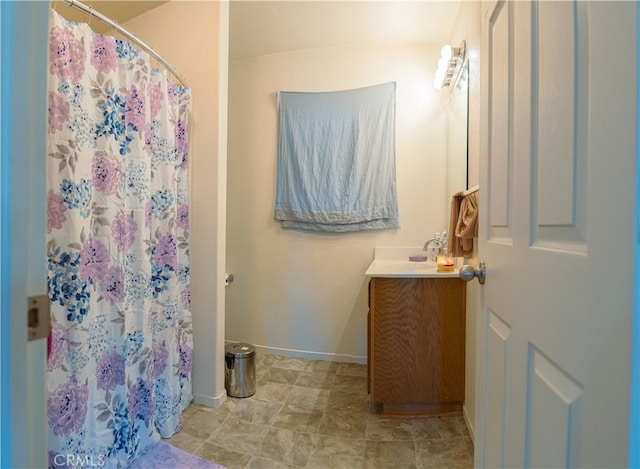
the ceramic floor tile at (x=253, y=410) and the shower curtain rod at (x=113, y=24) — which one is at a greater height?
the shower curtain rod at (x=113, y=24)

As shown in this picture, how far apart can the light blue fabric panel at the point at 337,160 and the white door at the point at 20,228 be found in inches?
75.2

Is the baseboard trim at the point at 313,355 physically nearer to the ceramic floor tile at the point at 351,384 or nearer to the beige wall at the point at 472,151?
the ceramic floor tile at the point at 351,384

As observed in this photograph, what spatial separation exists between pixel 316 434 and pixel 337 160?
6.00ft

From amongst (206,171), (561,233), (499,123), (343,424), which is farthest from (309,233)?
(561,233)

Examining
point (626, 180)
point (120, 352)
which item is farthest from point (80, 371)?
point (626, 180)

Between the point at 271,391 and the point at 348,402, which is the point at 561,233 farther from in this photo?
the point at 271,391

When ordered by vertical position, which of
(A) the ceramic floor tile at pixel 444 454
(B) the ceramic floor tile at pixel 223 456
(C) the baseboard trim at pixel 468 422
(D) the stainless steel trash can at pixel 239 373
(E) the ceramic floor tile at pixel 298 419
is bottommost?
(E) the ceramic floor tile at pixel 298 419

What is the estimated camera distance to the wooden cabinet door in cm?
153

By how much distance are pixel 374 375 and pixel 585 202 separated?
1.41 meters

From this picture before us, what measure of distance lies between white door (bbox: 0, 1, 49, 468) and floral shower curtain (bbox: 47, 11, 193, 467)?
2.68 ft

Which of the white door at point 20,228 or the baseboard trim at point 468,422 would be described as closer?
the white door at point 20,228

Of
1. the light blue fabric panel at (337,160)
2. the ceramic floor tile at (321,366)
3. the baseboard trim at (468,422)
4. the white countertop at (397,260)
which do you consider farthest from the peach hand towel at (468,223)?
the ceramic floor tile at (321,366)

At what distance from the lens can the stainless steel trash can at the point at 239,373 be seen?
176 centimetres

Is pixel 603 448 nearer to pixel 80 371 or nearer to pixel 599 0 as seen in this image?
pixel 599 0
